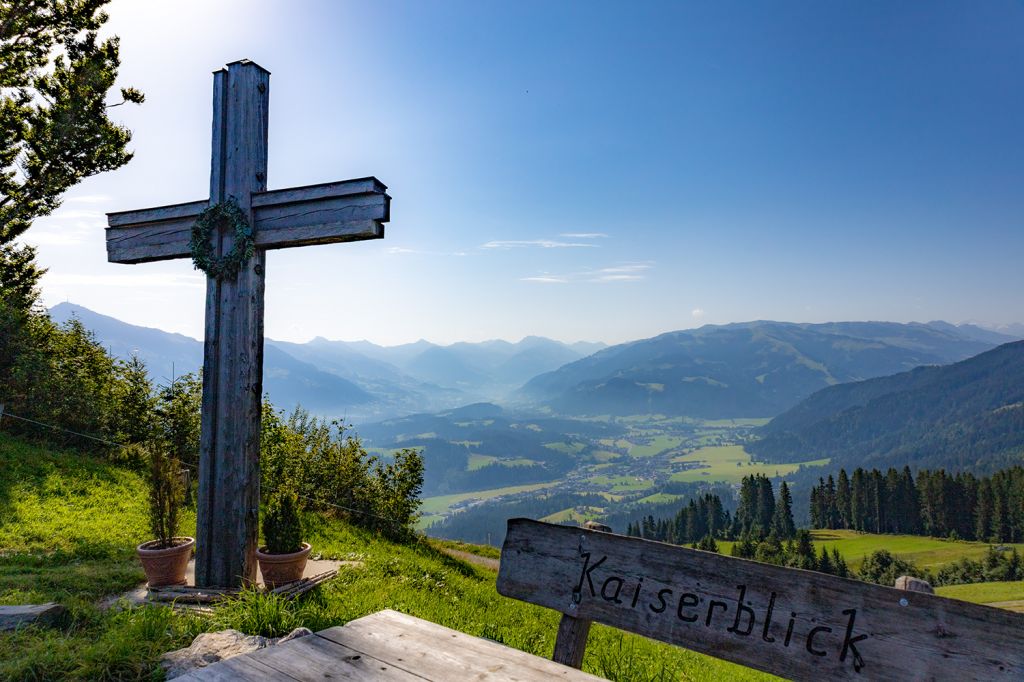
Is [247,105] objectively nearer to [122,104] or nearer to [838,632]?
[838,632]

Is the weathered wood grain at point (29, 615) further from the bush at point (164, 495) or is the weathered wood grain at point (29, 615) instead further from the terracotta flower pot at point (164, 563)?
the bush at point (164, 495)

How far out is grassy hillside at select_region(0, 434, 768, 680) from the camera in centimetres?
336

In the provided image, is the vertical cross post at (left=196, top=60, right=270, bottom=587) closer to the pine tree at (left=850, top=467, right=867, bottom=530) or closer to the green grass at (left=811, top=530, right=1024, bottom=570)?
the green grass at (left=811, top=530, right=1024, bottom=570)

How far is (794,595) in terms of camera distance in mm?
2045

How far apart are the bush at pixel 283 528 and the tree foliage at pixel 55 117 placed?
1323 cm

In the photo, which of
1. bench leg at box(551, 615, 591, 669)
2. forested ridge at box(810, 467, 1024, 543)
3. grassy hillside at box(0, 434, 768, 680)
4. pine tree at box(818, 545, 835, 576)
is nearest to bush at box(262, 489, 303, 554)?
grassy hillside at box(0, 434, 768, 680)

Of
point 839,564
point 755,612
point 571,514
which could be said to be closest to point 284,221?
point 755,612

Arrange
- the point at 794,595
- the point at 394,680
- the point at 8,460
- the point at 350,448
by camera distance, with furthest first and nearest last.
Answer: the point at 350,448 < the point at 8,460 < the point at 794,595 < the point at 394,680

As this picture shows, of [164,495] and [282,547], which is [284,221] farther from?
[282,547]

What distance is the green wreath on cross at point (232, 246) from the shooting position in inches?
230

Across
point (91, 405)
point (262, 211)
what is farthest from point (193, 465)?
point (262, 211)

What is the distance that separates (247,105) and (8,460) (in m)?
9.64

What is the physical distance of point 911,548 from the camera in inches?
3428

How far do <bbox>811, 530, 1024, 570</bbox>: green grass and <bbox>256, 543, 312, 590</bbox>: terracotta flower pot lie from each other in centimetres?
9840
